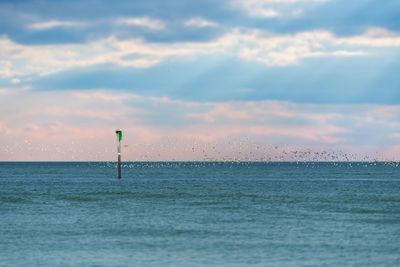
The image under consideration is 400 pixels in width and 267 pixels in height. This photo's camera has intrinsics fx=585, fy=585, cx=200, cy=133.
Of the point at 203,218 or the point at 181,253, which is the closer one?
the point at 181,253

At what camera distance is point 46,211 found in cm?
5347

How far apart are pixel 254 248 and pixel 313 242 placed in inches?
159

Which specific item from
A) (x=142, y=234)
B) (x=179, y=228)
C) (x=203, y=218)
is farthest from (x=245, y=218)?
(x=142, y=234)

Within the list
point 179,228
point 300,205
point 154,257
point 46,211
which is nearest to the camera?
point 154,257

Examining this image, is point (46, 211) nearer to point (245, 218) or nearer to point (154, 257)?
point (245, 218)

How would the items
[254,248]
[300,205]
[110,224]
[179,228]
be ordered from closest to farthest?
[254,248] → [179,228] → [110,224] → [300,205]

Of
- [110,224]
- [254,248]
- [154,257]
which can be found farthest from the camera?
[110,224]

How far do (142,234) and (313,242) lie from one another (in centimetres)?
1093

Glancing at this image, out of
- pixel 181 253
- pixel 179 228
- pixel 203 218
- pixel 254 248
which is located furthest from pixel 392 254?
pixel 203 218

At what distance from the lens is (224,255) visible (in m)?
30.3

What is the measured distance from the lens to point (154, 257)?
30.0 m

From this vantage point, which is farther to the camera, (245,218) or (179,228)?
(245,218)

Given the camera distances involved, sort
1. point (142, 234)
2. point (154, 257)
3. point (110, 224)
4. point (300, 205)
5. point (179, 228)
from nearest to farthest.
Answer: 1. point (154, 257)
2. point (142, 234)
3. point (179, 228)
4. point (110, 224)
5. point (300, 205)

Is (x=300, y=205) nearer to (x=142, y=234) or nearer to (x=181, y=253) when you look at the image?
(x=142, y=234)
